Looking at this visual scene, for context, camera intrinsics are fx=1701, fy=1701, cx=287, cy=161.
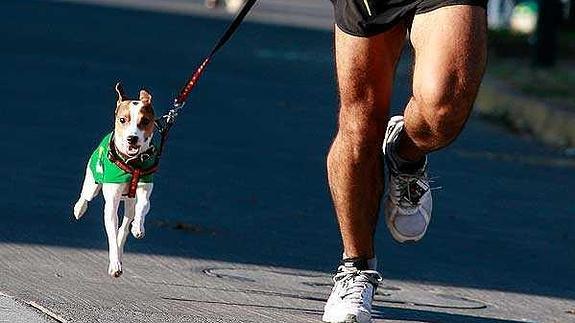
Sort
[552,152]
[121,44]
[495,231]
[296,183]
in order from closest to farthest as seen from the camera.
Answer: [495,231]
[296,183]
[552,152]
[121,44]

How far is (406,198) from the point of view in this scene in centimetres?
614

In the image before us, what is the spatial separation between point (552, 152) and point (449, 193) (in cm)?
388

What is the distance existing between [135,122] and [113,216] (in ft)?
1.50

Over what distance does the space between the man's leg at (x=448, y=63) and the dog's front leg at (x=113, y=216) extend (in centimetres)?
109

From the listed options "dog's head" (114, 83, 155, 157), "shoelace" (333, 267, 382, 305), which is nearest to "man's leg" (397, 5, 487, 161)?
"shoelace" (333, 267, 382, 305)

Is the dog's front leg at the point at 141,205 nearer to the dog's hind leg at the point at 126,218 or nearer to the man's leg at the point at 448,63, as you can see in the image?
the dog's hind leg at the point at 126,218

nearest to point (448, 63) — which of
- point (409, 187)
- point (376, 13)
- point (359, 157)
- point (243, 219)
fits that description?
point (376, 13)

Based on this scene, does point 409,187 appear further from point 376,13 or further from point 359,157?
point 376,13

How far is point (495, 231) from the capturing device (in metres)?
9.49

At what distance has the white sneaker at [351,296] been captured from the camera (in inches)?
227

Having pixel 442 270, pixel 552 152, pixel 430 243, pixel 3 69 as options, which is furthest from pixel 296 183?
pixel 3 69

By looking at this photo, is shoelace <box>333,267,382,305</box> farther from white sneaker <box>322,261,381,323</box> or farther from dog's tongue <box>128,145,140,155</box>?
dog's tongue <box>128,145,140,155</box>

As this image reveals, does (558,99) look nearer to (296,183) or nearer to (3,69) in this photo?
(3,69)

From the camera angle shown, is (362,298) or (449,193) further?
(449,193)
